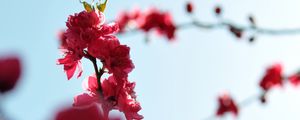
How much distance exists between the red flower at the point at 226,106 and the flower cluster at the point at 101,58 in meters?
2.17

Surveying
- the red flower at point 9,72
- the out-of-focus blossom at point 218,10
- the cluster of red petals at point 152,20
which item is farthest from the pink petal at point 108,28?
the cluster of red petals at point 152,20

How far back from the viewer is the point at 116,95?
95 cm

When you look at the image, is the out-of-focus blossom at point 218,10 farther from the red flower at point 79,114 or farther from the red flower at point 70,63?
the red flower at point 79,114

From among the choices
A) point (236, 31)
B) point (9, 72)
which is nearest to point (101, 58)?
point (9, 72)

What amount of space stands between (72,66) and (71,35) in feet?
0.22

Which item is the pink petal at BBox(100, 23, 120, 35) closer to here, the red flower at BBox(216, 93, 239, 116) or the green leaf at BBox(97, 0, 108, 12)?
the green leaf at BBox(97, 0, 108, 12)

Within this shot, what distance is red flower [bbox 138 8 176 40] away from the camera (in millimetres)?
3930

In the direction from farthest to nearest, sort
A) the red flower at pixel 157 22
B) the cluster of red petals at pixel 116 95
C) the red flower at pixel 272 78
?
the red flower at pixel 157 22, the red flower at pixel 272 78, the cluster of red petals at pixel 116 95

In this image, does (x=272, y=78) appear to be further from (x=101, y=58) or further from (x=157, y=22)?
(x=101, y=58)

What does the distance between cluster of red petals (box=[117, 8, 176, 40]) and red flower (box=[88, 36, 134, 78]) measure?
2.89 m

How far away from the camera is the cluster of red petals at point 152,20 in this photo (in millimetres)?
3934

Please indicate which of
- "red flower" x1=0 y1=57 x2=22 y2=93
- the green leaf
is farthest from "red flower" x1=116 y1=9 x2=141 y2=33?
"red flower" x1=0 y1=57 x2=22 y2=93

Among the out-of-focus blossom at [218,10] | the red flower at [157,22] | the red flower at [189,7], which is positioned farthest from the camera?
the red flower at [157,22]

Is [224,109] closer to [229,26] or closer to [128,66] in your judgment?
[229,26]
